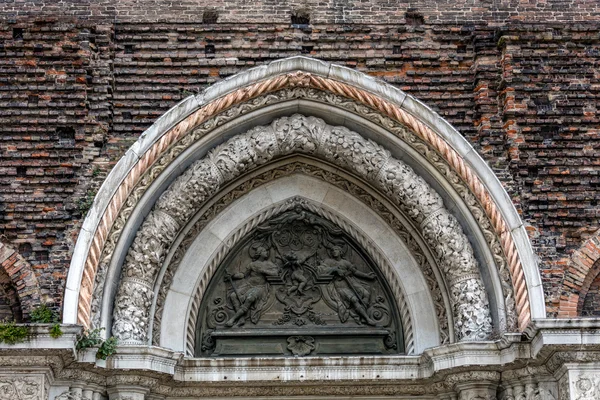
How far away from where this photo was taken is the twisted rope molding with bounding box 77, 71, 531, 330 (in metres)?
11.8

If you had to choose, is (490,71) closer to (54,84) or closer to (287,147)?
(287,147)

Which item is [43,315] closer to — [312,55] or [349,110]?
[349,110]

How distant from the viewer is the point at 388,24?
43.2ft

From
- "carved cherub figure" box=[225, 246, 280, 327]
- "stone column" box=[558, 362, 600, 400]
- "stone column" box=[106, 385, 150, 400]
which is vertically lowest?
"stone column" box=[558, 362, 600, 400]

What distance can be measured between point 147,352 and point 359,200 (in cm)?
293

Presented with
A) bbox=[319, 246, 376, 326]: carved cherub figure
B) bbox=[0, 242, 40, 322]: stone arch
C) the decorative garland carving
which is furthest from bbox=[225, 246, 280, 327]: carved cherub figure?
bbox=[0, 242, 40, 322]: stone arch

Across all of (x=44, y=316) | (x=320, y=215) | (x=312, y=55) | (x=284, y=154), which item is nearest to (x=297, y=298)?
(x=320, y=215)

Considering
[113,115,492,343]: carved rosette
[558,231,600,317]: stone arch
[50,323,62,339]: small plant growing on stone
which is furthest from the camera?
[113,115,492,343]: carved rosette

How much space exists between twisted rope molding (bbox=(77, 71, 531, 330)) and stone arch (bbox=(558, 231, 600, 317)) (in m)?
0.46

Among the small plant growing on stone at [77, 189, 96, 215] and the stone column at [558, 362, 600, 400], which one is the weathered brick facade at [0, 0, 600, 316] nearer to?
the small plant growing on stone at [77, 189, 96, 215]

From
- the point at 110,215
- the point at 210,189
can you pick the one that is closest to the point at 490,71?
the point at 210,189

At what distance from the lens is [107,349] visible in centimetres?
1156

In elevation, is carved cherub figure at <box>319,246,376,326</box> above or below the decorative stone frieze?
above

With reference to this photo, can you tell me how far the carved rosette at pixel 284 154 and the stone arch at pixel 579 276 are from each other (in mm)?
788
